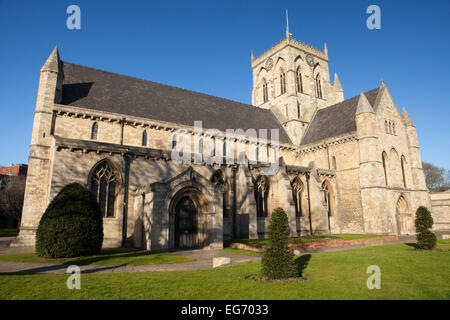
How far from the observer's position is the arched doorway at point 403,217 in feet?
102

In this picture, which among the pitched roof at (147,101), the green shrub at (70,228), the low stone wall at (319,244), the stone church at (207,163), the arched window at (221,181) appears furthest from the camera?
the pitched roof at (147,101)

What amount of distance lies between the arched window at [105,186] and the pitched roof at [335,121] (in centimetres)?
2543

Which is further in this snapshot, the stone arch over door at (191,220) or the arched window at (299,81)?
the arched window at (299,81)

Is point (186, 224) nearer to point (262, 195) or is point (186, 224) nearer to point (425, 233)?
point (262, 195)

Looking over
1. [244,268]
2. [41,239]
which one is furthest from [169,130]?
[244,268]

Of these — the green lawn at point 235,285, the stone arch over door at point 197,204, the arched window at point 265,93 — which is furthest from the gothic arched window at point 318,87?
the green lawn at point 235,285

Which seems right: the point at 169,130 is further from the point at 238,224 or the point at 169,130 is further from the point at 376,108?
the point at 376,108

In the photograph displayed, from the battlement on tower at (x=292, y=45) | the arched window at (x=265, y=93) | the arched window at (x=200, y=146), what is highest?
the battlement on tower at (x=292, y=45)

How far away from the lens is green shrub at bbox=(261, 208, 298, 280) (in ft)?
29.2

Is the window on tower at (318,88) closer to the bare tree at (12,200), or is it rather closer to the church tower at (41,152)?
the church tower at (41,152)

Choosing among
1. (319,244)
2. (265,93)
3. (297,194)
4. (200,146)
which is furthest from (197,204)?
(265,93)

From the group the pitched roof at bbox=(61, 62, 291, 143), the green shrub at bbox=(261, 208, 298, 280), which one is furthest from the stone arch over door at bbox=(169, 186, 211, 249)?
the pitched roof at bbox=(61, 62, 291, 143)

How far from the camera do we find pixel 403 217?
31.5m

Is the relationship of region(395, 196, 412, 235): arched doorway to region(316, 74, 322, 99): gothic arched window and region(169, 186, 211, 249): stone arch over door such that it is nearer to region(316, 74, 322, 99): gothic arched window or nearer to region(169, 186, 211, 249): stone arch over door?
region(316, 74, 322, 99): gothic arched window
